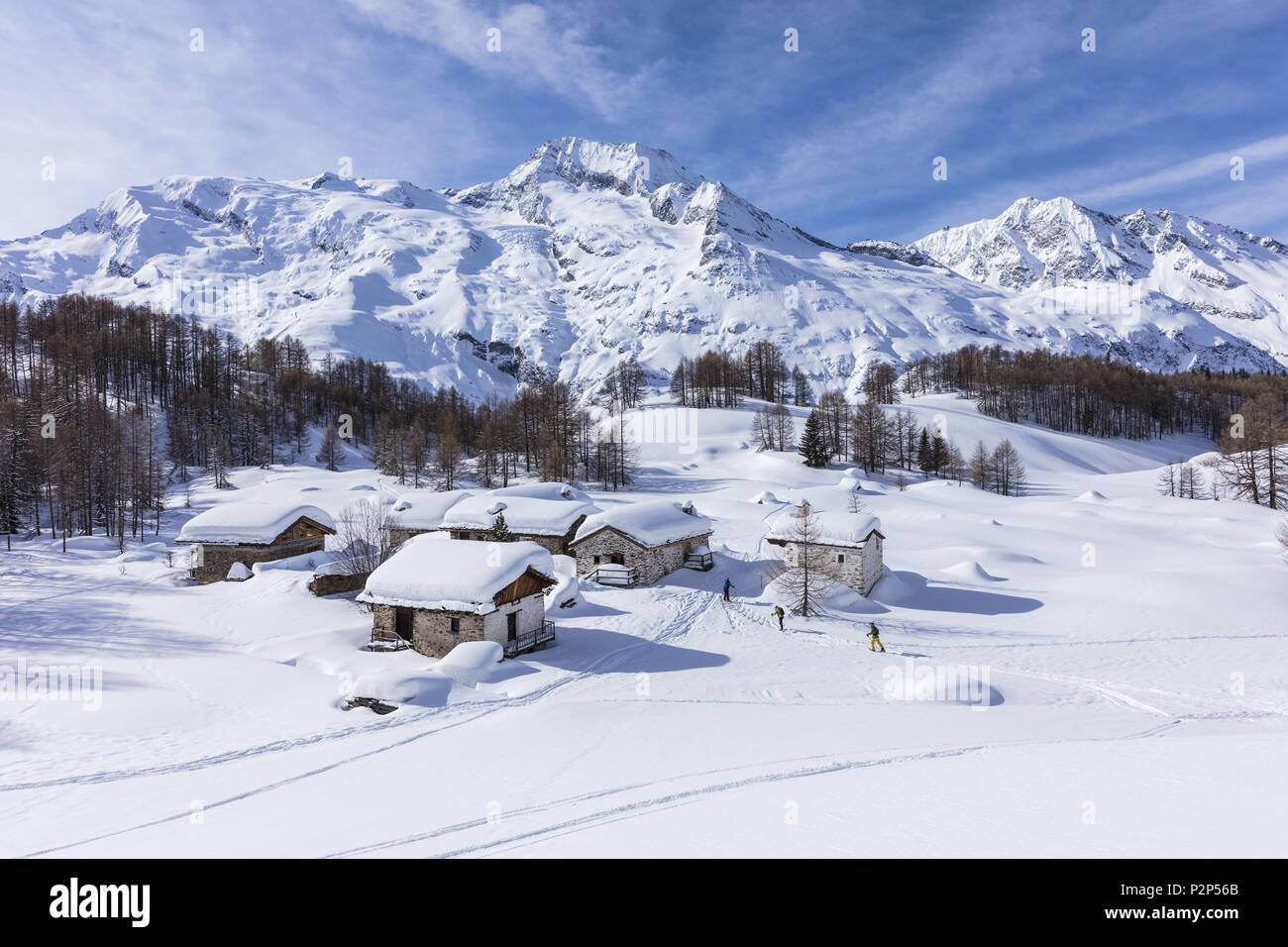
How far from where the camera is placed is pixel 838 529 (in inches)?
1518

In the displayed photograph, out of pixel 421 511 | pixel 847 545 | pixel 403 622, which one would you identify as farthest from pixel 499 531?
pixel 847 545

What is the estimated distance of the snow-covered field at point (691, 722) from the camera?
11.2 metres

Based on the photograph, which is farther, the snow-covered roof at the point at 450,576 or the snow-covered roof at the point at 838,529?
the snow-covered roof at the point at 838,529

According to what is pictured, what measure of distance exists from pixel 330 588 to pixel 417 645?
1088cm

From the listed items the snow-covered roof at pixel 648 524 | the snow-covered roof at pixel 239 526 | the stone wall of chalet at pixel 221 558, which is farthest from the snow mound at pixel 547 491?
the stone wall of chalet at pixel 221 558

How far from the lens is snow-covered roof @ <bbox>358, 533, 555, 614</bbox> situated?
27.0 metres

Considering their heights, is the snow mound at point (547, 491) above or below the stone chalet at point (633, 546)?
above

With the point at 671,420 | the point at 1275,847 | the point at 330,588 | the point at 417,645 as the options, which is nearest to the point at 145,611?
the point at 330,588

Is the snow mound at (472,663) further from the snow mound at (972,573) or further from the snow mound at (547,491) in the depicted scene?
the snow mound at (972,573)

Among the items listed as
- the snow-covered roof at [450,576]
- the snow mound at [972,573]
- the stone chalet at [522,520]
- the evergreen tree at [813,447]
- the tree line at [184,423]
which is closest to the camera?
the snow-covered roof at [450,576]

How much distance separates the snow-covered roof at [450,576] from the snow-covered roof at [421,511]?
15.7 meters

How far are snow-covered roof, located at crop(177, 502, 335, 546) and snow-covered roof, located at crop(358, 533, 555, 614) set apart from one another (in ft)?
52.0

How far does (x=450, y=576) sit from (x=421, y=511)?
20249 mm
